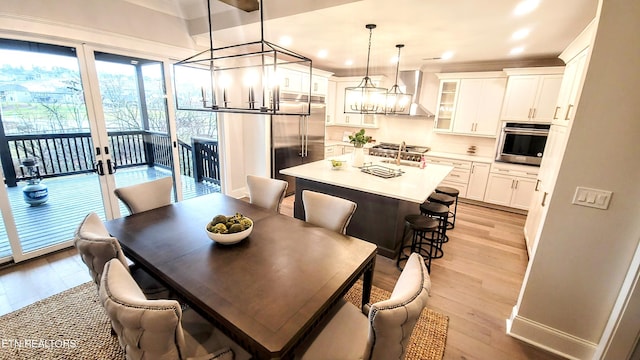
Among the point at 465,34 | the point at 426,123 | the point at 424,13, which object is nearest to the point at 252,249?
the point at 424,13

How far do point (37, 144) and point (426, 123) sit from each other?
609cm

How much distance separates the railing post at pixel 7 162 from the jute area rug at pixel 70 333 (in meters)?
1.44

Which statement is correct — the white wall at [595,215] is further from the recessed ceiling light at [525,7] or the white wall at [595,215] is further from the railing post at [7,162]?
the railing post at [7,162]

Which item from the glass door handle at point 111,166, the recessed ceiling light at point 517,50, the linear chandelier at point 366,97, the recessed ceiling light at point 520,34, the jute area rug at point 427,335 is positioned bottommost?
the jute area rug at point 427,335

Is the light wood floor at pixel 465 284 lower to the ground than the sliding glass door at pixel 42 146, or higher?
lower

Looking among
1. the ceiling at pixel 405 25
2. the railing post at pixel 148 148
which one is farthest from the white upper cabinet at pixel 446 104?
the railing post at pixel 148 148

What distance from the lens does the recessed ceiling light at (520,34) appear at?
2.97 m

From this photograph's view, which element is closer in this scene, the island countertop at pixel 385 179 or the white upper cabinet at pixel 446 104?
the island countertop at pixel 385 179

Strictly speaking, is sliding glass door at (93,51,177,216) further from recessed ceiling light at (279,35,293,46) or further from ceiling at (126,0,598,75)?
recessed ceiling light at (279,35,293,46)

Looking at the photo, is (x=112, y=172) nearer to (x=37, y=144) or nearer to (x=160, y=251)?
(x=37, y=144)

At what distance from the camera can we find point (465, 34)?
3.14 meters

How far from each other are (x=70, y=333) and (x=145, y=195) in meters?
1.13

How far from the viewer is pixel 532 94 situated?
423 cm

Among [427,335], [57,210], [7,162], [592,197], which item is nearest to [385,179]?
[427,335]
